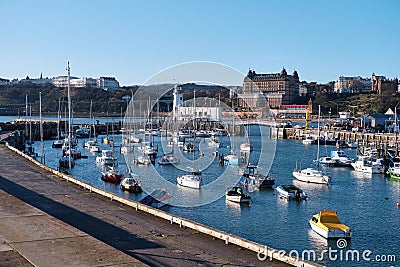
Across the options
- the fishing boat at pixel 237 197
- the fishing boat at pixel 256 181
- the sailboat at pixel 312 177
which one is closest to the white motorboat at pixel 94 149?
the fishing boat at pixel 256 181

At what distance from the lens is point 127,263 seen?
8.79 m

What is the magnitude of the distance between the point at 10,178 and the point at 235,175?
12.9 m

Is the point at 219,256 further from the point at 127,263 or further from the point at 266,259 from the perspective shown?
the point at 127,263

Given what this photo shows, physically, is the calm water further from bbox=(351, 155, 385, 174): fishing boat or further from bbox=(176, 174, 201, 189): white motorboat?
bbox=(176, 174, 201, 189): white motorboat

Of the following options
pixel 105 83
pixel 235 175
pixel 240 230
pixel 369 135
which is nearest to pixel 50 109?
pixel 105 83

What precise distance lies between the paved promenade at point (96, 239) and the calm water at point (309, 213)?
12.7ft

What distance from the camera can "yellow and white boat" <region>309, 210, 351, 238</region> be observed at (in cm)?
1595

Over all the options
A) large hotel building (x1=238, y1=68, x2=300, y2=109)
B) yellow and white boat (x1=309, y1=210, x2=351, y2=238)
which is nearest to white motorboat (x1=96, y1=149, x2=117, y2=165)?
yellow and white boat (x1=309, y1=210, x2=351, y2=238)

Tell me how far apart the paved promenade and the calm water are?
12.7 ft

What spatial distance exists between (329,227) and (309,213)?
371 centimetres

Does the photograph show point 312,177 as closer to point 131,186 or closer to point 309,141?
point 131,186

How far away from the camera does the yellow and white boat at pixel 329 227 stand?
15.9 m

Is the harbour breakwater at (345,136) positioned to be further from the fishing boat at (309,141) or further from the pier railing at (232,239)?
the pier railing at (232,239)

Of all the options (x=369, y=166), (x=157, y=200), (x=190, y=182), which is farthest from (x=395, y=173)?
(x=157, y=200)
